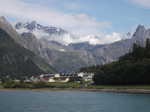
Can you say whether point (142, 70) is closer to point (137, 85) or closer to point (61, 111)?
point (137, 85)

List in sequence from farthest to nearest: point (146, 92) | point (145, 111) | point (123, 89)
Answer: point (123, 89), point (146, 92), point (145, 111)

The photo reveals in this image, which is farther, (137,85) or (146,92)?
(137,85)

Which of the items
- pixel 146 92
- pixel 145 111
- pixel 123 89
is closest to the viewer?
pixel 145 111

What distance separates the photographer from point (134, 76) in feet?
653

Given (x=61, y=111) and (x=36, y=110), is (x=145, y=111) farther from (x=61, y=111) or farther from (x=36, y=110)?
(x=36, y=110)

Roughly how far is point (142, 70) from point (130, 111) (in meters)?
99.5

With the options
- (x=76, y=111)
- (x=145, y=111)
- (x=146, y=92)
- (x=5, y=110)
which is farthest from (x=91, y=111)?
(x=146, y=92)

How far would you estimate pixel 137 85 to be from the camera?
19362 centimetres

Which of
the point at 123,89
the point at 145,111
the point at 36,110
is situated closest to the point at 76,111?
the point at 36,110

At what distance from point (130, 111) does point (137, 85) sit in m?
97.7

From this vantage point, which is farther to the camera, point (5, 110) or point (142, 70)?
point (142, 70)

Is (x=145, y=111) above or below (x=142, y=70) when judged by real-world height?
below

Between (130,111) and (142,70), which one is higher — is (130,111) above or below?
below

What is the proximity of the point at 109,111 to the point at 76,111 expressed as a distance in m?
8.22
